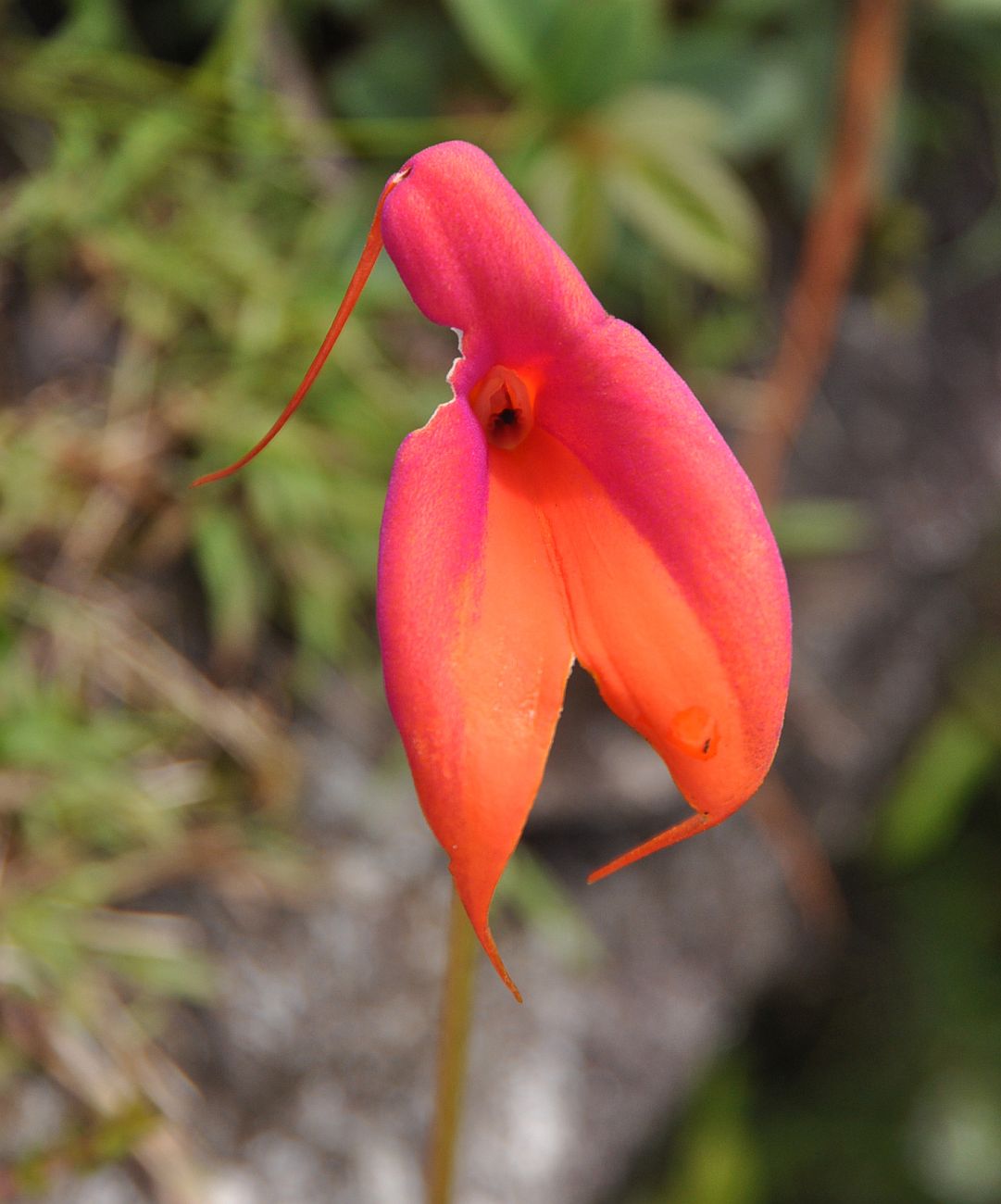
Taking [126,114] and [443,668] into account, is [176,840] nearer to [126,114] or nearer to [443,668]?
[126,114]

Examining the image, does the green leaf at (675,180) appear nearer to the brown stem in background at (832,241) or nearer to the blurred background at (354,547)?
the blurred background at (354,547)

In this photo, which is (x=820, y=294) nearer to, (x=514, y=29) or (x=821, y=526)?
(x=821, y=526)

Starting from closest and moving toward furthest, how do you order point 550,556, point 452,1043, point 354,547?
1. point 550,556
2. point 452,1043
3. point 354,547

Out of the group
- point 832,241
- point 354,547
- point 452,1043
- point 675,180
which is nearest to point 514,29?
point 675,180

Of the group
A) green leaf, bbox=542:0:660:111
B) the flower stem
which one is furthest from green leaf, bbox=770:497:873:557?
the flower stem

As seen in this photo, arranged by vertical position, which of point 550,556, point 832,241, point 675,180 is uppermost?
point 550,556

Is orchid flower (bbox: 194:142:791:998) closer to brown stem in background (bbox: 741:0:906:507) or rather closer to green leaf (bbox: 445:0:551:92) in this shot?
green leaf (bbox: 445:0:551:92)
